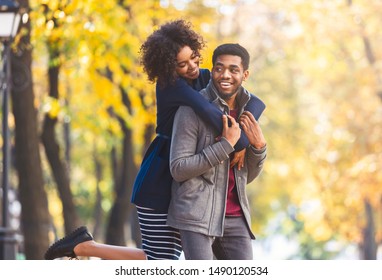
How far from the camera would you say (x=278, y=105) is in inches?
1435

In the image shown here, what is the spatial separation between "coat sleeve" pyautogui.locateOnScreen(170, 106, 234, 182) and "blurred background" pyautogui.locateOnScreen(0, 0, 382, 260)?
0.96 metres

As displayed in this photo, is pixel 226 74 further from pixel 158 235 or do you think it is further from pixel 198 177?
pixel 158 235

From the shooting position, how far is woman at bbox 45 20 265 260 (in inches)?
254

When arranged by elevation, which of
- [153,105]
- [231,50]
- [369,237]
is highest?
[153,105]

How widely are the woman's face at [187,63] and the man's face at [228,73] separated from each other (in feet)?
0.53

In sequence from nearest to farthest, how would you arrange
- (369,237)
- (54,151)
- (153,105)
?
(54,151) < (153,105) < (369,237)

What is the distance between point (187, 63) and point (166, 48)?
165 mm

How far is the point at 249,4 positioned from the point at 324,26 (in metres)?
7.26

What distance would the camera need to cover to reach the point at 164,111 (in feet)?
21.6

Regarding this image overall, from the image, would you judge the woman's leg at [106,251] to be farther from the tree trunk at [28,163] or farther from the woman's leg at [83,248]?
the tree trunk at [28,163]

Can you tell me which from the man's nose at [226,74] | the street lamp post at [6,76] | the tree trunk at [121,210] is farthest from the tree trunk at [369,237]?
the man's nose at [226,74]

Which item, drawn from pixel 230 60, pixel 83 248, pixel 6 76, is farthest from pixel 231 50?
pixel 6 76

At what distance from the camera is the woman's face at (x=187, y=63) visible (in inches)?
256

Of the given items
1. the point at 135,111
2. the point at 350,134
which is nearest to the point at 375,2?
the point at 350,134
